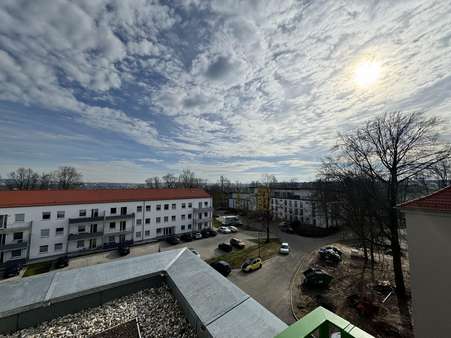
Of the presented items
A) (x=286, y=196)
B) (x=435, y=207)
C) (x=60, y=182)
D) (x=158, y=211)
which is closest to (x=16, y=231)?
(x=158, y=211)

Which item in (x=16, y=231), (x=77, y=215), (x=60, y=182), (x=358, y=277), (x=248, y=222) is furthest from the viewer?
(x=60, y=182)

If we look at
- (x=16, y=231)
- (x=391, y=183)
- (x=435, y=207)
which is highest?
(x=391, y=183)

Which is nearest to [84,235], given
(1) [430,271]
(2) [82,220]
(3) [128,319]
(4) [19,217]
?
(2) [82,220]

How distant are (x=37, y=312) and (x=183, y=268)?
16.5 ft

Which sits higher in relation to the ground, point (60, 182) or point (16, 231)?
point (60, 182)

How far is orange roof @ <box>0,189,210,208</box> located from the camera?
73.8 ft

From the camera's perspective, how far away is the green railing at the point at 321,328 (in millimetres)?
1773

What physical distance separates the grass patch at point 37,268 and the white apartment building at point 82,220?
120cm

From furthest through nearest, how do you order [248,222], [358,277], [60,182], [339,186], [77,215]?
[60,182], [248,222], [77,215], [339,186], [358,277]

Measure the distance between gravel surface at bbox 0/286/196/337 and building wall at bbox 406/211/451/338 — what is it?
975 cm

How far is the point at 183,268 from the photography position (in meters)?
8.90

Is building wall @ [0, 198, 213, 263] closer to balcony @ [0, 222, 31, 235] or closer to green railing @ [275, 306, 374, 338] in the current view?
balcony @ [0, 222, 31, 235]

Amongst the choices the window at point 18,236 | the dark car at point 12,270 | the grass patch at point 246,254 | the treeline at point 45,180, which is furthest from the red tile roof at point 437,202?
the treeline at point 45,180

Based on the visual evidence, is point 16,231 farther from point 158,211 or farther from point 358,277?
point 358,277
